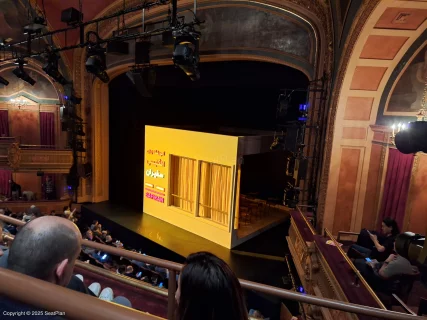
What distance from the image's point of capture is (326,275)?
4480 mm

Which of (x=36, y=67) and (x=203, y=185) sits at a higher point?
(x=36, y=67)

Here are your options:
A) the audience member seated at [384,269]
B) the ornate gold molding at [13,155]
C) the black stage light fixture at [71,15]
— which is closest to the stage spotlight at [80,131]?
the ornate gold molding at [13,155]

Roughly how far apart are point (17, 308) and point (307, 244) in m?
5.22

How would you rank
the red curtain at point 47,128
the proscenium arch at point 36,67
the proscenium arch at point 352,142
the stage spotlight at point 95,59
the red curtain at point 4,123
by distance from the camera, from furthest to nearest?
the red curtain at point 47,128 → the red curtain at point 4,123 → the proscenium arch at point 36,67 → the stage spotlight at point 95,59 → the proscenium arch at point 352,142

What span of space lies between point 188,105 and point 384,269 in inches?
353

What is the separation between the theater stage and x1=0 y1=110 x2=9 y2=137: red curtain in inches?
224

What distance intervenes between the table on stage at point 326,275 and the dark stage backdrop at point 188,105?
459cm

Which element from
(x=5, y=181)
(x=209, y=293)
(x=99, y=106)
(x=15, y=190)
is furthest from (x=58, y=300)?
(x=5, y=181)

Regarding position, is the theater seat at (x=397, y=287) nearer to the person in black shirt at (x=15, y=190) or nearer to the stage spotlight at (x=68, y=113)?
the stage spotlight at (x=68, y=113)

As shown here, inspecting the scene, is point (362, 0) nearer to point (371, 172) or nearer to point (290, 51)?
point (290, 51)

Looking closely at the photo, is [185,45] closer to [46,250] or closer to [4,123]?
[46,250]

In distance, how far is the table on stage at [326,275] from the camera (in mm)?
3686

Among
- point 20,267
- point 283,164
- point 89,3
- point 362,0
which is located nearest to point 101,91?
point 89,3

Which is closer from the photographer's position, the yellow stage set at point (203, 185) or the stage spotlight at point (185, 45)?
the stage spotlight at point (185, 45)
